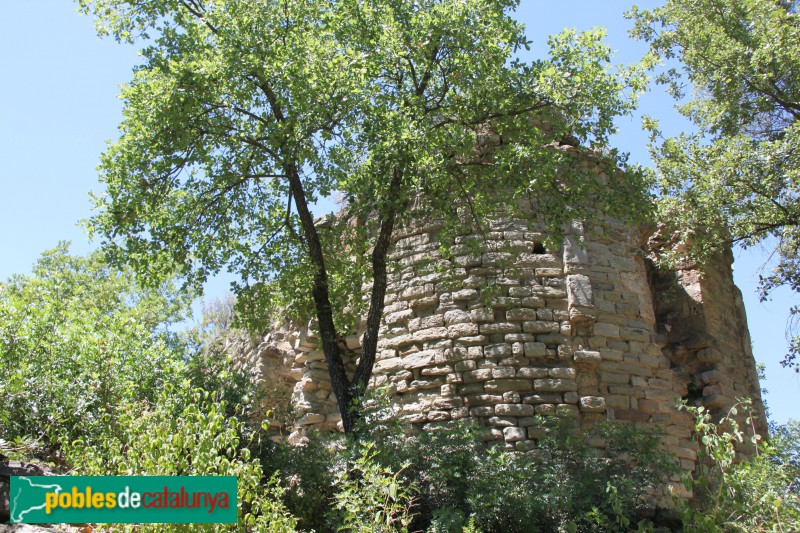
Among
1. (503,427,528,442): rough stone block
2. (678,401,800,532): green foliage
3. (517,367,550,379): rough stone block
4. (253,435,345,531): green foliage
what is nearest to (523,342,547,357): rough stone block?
(517,367,550,379): rough stone block

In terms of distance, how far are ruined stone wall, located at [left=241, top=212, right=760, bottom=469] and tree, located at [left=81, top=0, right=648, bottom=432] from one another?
493 mm

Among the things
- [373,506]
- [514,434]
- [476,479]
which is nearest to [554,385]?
[514,434]

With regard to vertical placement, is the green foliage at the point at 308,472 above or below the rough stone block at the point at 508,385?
below

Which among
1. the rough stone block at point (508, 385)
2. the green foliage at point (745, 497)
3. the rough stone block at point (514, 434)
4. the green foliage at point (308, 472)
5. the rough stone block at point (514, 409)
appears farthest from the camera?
the rough stone block at point (508, 385)

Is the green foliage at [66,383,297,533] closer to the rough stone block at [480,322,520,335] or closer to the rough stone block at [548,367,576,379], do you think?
the rough stone block at [480,322,520,335]

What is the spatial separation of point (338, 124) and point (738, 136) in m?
6.04

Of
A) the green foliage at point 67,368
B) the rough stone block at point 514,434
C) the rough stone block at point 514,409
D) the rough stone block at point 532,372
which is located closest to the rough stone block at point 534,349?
the rough stone block at point 532,372

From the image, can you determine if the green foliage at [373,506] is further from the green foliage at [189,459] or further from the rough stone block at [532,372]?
the rough stone block at [532,372]

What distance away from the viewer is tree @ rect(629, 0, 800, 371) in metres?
9.83

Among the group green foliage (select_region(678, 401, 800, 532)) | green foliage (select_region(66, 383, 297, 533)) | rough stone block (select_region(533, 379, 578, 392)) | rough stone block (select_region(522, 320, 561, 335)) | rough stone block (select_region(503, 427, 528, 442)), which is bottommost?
green foliage (select_region(678, 401, 800, 532))

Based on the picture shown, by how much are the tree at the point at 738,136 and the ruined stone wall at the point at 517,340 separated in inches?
64.2

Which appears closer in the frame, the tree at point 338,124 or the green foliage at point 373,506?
the green foliage at point 373,506

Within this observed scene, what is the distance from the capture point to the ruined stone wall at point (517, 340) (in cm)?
782

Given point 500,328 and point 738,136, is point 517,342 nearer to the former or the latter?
point 500,328
